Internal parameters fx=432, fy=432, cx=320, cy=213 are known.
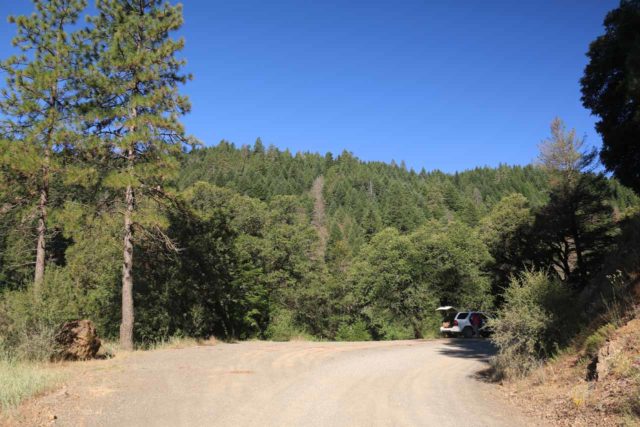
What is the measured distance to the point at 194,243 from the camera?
23.4 meters

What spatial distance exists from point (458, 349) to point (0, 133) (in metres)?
19.5

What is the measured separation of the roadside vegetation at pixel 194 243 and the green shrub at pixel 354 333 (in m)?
0.20

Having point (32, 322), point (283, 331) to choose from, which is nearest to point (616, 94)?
point (283, 331)

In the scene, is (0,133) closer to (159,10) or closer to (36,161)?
(36,161)

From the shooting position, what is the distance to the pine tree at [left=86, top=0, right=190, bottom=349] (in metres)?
15.1

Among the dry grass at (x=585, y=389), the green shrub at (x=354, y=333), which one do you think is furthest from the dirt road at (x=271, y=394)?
the green shrub at (x=354, y=333)

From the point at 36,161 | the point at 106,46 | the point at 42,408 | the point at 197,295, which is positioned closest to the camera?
the point at 42,408

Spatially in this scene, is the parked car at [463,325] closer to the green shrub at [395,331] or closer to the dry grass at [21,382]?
the green shrub at [395,331]

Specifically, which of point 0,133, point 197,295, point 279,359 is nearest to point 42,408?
point 279,359

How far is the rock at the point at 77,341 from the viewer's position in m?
11.5

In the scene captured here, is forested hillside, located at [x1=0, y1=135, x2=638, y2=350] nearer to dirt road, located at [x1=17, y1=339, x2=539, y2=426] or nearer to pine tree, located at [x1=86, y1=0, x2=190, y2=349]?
pine tree, located at [x1=86, y1=0, x2=190, y2=349]

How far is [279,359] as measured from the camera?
509 inches

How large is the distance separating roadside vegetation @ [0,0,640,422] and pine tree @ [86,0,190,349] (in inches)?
2.7

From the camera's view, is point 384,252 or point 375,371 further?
point 384,252
